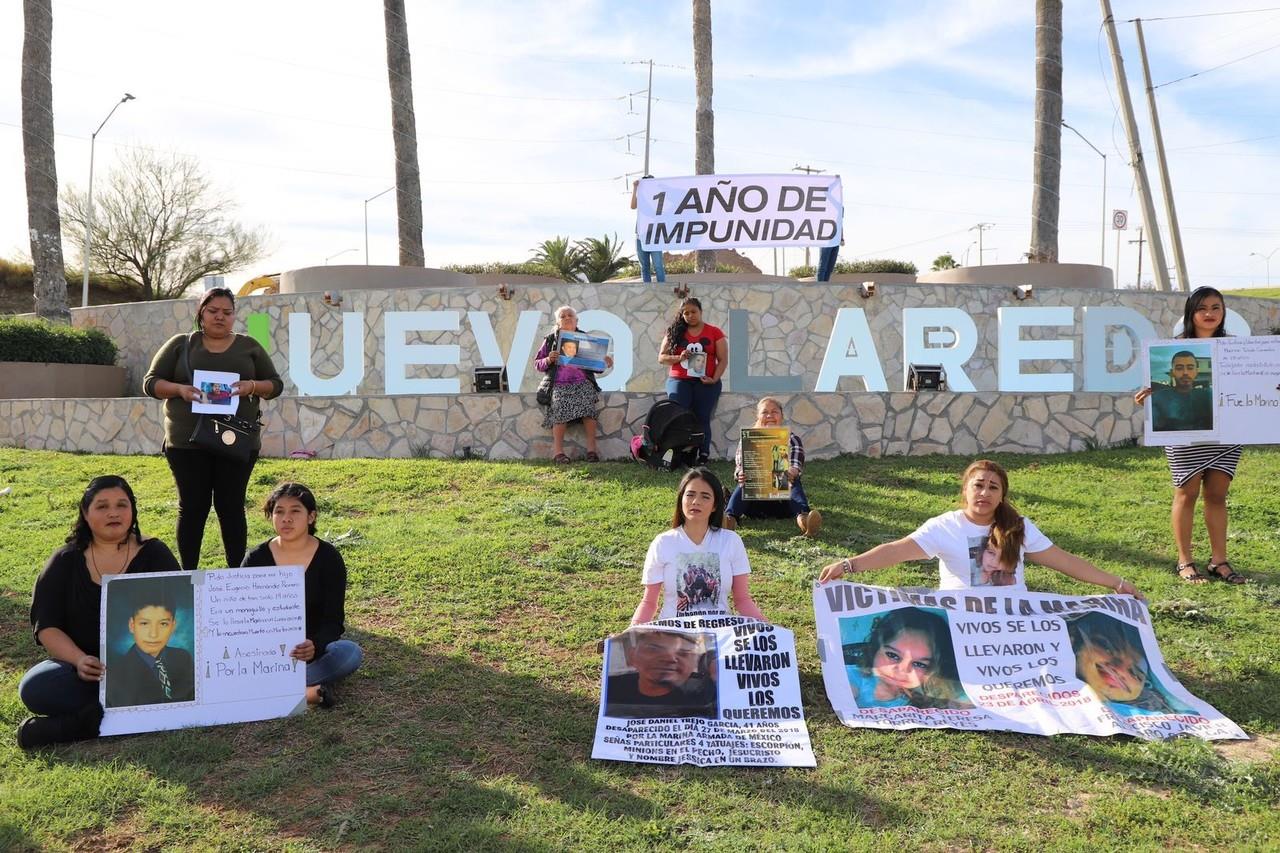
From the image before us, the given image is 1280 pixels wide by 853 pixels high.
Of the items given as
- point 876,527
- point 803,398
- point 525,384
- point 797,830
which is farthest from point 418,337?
point 797,830

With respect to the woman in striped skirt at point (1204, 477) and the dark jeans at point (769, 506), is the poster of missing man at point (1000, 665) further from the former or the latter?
the dark jeans at point (769, 506)

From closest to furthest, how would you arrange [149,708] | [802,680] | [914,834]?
[914,834] < [149,708] < [802,680]

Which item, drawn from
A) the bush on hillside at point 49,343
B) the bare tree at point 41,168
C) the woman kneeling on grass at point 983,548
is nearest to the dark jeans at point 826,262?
the woman kneeling on grass at point 983,548

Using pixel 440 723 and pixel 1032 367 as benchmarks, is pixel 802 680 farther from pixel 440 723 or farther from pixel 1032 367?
pixel 1032 367

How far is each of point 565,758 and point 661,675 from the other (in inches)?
22.6

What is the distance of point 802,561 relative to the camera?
22.9 ft

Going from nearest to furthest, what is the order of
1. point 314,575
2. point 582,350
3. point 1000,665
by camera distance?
point 1000,665 → point 314,575 → point 582,350

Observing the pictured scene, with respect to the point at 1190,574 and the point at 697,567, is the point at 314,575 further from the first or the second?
the point at 1190,574

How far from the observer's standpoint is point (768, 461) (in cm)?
792

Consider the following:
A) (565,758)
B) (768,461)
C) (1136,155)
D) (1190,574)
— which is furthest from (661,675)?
(1136,155)

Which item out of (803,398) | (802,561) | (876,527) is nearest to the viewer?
(802,561)

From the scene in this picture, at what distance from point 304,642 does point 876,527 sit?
493 cm

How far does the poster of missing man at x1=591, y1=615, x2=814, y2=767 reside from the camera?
4.06 meters

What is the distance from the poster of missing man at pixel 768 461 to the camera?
25.9ft
